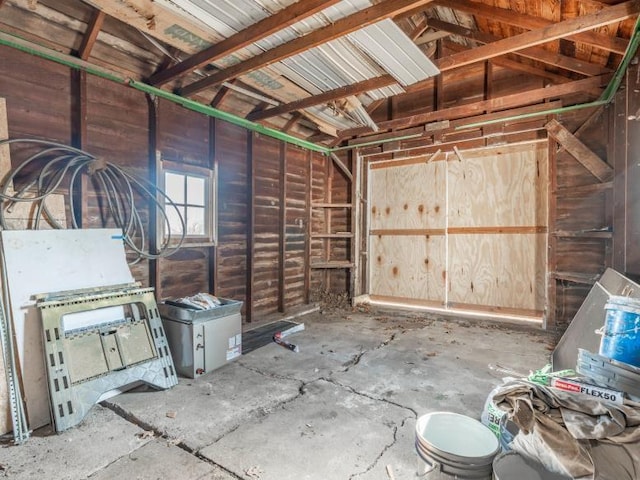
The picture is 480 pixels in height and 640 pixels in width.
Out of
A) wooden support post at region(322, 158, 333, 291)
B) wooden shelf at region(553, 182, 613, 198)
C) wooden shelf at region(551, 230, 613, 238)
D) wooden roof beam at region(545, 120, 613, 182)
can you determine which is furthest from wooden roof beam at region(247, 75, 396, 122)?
wooden shelf at region(551, 230, 613, 238)

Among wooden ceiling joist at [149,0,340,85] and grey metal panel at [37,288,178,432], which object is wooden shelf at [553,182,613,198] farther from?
grey metal panel at [37,288,178,432]

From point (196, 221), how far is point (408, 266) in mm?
2960

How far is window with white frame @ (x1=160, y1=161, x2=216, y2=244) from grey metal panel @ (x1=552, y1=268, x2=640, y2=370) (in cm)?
326

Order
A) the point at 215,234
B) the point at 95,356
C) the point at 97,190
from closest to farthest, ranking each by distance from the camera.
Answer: the point at 95,356, the point at 97,190, the point at 215,234

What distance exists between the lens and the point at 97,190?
2.75 metres

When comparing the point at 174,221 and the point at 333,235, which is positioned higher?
the point at 174,221

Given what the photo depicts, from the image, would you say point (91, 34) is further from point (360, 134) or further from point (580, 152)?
point (580, 152)

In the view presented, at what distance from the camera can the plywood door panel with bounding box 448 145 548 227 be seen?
3941mm

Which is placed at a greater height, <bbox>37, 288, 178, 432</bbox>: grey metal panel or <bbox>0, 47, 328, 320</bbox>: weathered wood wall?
<bbox>0, 47, 328, 320</bbox>: weathered wood wall

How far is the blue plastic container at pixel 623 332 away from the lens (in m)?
1.35

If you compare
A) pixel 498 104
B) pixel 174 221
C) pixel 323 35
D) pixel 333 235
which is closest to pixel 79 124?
pixel 174 221

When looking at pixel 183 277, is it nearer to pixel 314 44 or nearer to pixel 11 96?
pixel 11 96

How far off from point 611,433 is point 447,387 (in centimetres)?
134

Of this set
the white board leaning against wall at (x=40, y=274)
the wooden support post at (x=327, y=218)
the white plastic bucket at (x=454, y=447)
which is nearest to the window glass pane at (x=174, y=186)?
the white board leaning against wall at (x=40, y=274)
